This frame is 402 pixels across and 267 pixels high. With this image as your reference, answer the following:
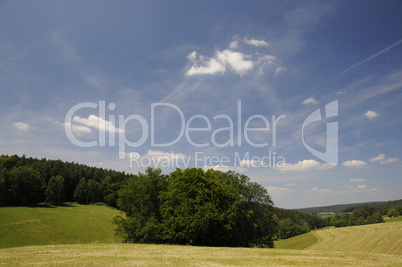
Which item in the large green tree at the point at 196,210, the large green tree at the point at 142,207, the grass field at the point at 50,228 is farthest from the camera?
the grass field at the point at 50,228

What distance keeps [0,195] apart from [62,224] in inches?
1320

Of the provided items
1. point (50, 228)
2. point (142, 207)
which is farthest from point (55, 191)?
point (142, 207)

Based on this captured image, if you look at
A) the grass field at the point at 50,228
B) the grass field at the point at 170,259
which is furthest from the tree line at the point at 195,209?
the grass field at the point at 170,259

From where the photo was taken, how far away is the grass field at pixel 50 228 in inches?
2025

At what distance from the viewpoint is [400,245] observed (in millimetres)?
58125

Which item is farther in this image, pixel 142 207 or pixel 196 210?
pixel 142 207

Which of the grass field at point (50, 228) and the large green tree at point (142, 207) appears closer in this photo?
the large green tree at point (142, 207)

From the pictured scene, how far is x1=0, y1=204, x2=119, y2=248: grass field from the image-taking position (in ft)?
169

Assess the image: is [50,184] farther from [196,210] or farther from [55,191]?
[196,210]

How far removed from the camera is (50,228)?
61.4 meters

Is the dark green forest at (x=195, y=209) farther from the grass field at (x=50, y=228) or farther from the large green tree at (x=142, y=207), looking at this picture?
the grass field at (x=50, y=228)

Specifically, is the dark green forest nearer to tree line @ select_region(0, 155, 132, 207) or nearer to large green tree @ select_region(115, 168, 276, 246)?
large green tree @ select_region(115, 168, 276, 246)

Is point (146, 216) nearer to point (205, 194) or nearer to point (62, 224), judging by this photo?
point (205, 194)

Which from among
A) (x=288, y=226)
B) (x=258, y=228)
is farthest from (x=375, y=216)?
(x=258, y=228)
